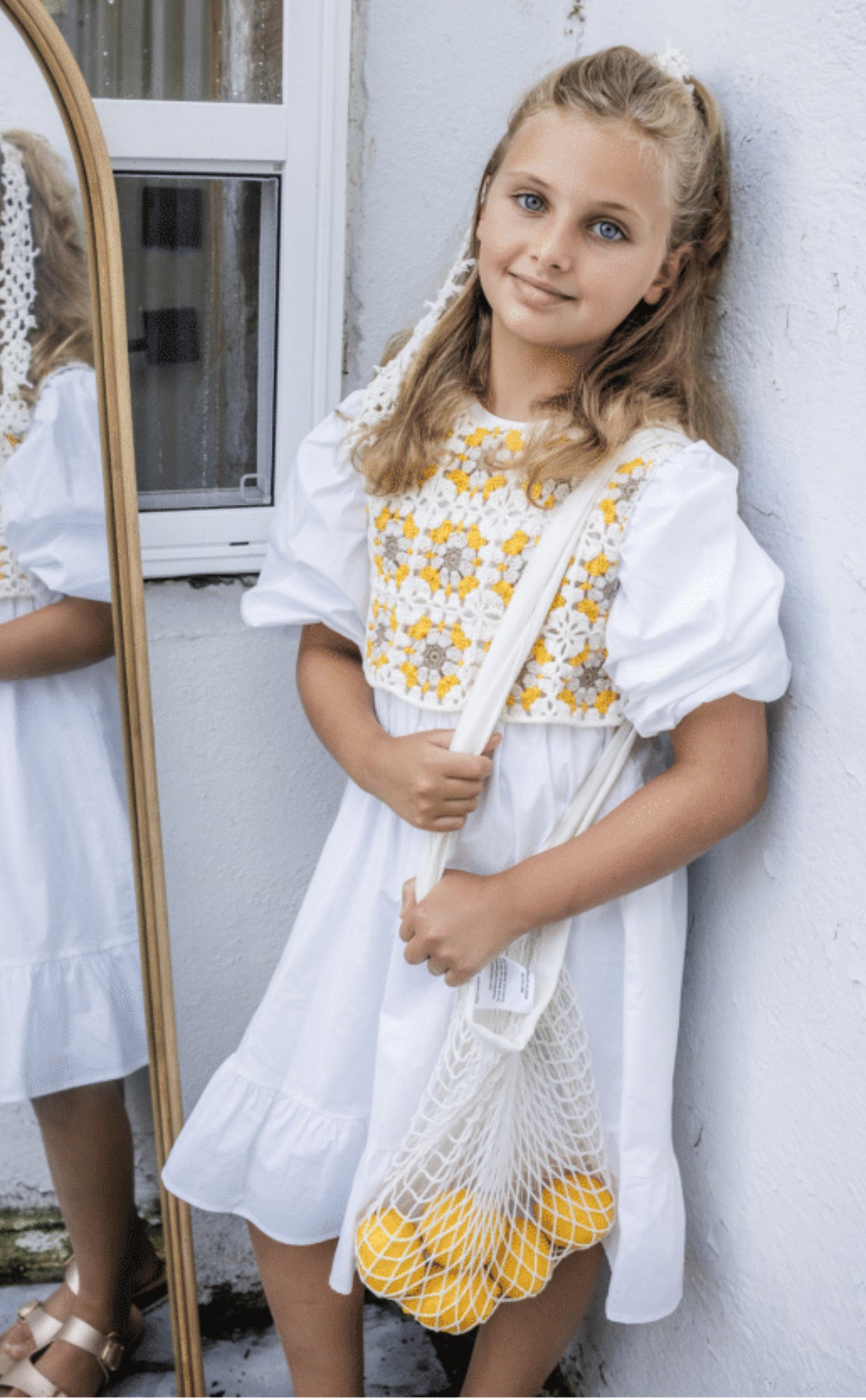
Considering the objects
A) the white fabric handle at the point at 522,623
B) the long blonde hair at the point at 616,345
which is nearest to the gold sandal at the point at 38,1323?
the white fabric handle at the point at 522,623

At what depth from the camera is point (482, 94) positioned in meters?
1.31

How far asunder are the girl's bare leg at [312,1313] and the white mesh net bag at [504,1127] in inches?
5.8

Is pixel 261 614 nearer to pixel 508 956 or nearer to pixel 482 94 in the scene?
pixel 508 956

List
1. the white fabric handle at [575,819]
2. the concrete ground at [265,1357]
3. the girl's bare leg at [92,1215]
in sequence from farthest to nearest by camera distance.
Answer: the concrete ground at [265,1357] → the girl's bare leg at [92,1215] → the white fabric handle at [575,819]

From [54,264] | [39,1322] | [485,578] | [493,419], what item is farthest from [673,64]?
[39,1322]

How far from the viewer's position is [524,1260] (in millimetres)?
1119

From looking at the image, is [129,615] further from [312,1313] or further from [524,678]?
[312,1313]

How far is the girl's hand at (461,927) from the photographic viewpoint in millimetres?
1019

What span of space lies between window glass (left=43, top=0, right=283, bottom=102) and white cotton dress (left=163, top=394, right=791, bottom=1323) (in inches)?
13.6

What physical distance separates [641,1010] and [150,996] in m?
0.50

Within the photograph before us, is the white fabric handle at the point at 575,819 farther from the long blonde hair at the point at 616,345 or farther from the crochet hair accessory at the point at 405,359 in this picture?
the crochet hair accessory at the point at 405,359

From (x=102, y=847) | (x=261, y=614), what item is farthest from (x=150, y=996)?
(x=261, y=614)

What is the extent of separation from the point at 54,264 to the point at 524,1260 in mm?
956

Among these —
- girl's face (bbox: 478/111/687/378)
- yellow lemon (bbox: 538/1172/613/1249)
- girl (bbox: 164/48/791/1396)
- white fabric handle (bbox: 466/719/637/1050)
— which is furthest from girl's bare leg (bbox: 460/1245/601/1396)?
girl's face (bbox: 478/111/687/378)
